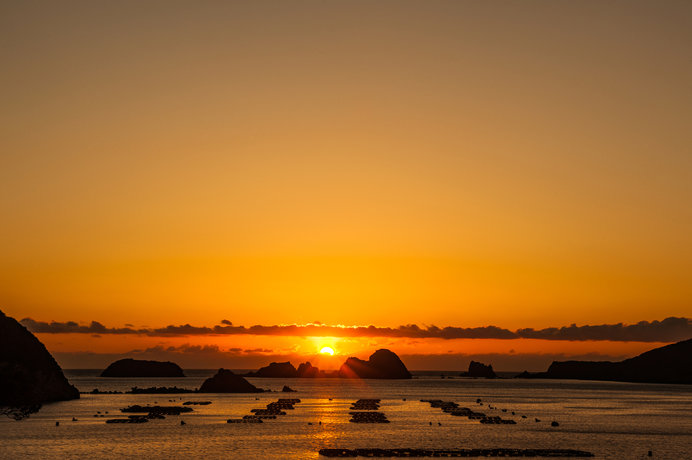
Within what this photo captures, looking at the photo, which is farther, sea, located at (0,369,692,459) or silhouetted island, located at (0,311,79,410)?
silhouetted island, located at (0,311,79,410)

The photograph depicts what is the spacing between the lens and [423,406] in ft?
622

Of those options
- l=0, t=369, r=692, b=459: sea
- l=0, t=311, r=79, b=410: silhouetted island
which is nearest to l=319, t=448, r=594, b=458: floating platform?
l=0, t=369, r=692, b=459: sea

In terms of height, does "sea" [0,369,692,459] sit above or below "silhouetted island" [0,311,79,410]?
below

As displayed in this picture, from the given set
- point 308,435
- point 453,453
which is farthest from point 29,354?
point 453,453

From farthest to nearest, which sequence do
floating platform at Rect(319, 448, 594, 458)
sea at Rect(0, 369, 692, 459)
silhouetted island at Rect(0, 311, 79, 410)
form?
silhouetted island at Rect(0, 311, 79, 410) < sea at Rect(0, 369, 692, 459) < floating platform at Rect(319, 448, 594, 458)

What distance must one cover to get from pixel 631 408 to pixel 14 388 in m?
175

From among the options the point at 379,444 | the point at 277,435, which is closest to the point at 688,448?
the point at 379,444

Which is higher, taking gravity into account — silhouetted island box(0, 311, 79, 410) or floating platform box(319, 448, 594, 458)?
silhouetted island box(0, 311, 79, 410)

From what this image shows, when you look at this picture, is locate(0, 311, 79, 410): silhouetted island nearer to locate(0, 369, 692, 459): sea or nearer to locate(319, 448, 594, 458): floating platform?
locate(0, 369, 692, 459): sea

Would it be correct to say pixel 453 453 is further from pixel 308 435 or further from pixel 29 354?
pixel 29 354

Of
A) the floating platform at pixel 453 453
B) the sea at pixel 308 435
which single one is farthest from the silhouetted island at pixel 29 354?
the floating platform at pixel 453 453

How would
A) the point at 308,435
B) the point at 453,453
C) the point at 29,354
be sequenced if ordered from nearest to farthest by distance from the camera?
the point at 453,453 < the point at 308,435 < the point at 29,354

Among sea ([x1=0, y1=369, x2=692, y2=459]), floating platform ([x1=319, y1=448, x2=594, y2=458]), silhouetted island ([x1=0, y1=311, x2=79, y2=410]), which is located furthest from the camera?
silhouetted island ([x1=0, y1=311, x2=79, y2=410])

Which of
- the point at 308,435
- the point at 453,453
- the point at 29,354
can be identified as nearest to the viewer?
the point at 453,453
